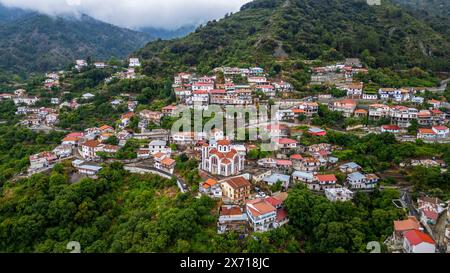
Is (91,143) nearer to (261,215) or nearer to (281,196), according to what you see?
(281,196)

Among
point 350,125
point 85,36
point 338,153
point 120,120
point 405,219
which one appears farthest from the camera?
point 85,36

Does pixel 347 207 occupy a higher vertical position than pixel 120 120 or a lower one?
lower

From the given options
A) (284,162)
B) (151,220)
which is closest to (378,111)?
(284,162)

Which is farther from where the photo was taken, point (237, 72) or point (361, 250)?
point (237, 72)

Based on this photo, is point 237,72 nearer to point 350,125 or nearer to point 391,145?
point 350,125

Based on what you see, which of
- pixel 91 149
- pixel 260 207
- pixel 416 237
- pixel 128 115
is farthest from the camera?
pixel 128 115

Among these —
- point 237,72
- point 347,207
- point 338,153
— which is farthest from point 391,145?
point 237,72

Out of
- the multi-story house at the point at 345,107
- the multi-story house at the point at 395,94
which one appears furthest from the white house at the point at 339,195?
the multi-story house at the point at 395,94
